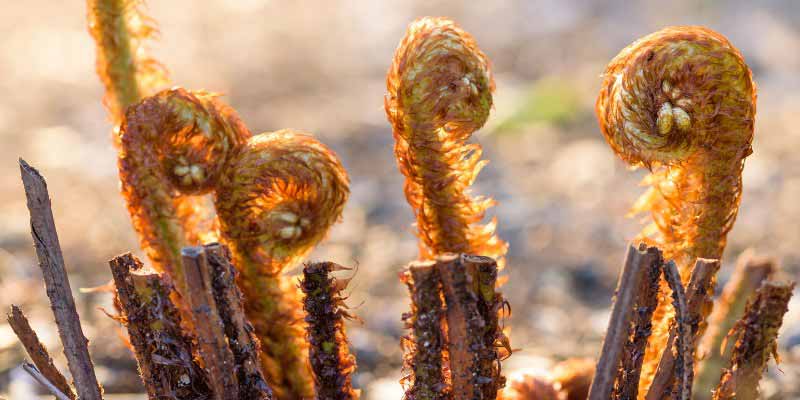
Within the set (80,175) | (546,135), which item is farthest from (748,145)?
(80,175)

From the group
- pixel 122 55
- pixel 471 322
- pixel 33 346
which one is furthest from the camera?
pixel 122 55

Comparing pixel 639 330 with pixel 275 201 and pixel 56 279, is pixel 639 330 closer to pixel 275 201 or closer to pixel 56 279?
pixel 275 201

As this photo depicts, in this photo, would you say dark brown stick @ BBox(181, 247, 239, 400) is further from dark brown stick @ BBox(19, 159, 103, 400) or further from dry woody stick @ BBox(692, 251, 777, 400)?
dry woody stick @ BBox(692, 251, 777, 400)

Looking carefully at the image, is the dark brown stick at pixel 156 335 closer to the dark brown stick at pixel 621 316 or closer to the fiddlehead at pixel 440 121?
the fiddlehead at pixel 440 121

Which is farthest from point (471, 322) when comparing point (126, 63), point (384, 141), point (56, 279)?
point (384, 141)

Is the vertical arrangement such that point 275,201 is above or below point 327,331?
above

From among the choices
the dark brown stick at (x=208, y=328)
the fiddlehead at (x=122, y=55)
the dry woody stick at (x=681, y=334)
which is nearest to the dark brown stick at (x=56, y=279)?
the dark brown stick at (x=208, y=328)
